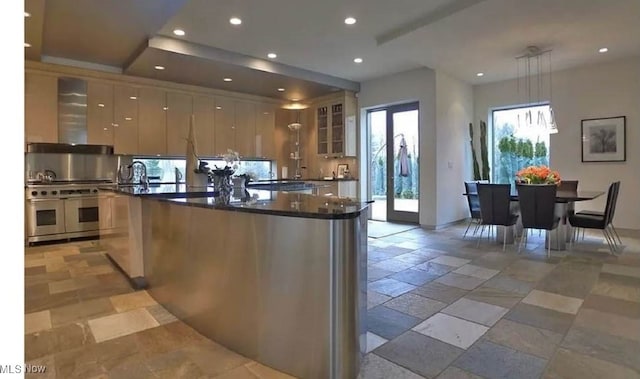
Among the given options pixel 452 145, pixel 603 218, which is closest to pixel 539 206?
pixel 603 218

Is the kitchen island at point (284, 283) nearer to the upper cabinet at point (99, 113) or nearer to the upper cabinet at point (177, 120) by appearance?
the upper cabinet at point (99, 113)

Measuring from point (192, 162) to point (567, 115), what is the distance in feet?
21.5

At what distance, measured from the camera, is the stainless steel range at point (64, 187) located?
5.19m

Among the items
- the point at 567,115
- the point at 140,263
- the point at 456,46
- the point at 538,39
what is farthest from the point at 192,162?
the point at 567,115

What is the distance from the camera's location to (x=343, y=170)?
25.7 ft

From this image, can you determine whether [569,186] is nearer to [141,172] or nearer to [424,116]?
[424,116]

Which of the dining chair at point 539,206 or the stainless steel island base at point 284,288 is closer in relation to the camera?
the stainless steel island base at point 284,288

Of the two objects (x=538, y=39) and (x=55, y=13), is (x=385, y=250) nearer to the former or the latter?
(x=538, y=39)

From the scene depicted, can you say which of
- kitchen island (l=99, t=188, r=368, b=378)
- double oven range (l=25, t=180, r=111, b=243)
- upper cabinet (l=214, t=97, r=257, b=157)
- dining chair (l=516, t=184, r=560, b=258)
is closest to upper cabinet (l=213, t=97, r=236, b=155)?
upper cabinet (l=214, t=97, r=257, b=157)

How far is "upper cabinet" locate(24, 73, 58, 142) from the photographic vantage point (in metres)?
5.29

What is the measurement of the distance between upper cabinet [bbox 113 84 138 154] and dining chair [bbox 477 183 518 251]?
18.9 feet

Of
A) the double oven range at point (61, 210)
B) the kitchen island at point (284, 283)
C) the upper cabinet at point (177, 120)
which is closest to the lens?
the kitchen island at point (284, 283)

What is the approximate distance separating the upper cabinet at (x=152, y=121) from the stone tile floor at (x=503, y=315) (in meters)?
4.56

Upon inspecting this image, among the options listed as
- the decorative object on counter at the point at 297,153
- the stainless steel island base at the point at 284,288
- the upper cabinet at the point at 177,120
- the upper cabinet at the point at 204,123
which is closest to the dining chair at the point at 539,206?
the stainless steel island base at the point at 284,288
